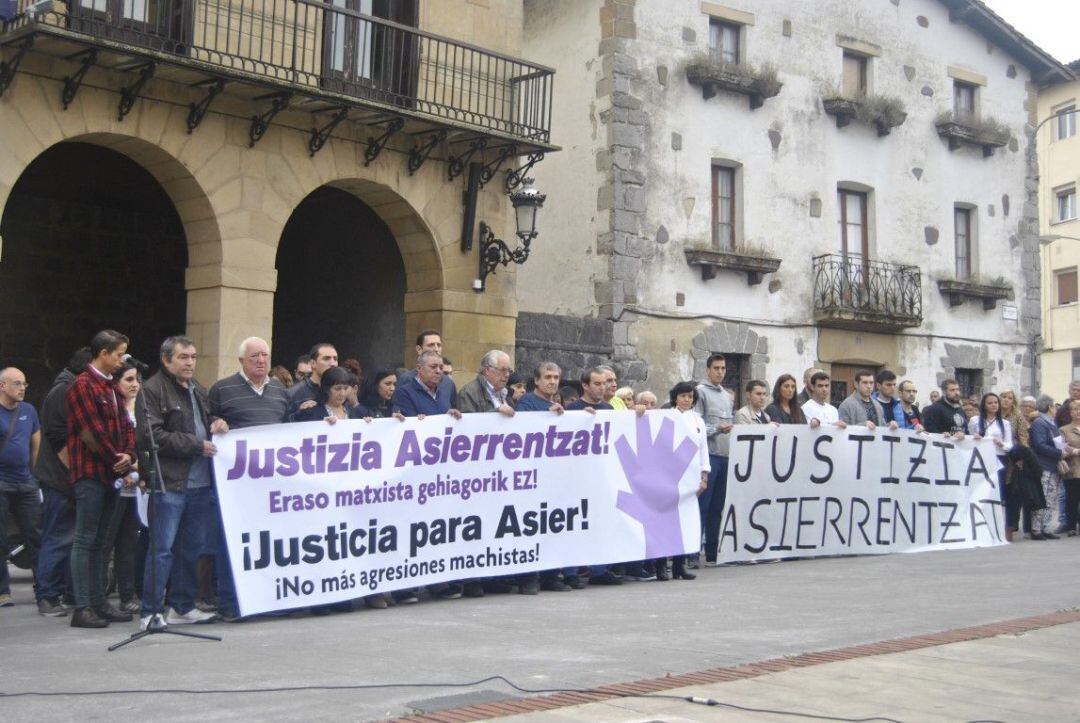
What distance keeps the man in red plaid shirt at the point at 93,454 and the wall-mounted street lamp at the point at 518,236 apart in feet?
29.0

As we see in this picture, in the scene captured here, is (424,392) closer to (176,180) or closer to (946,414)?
(176,180)

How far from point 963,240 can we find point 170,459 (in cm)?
1990

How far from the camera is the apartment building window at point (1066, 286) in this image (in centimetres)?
4141

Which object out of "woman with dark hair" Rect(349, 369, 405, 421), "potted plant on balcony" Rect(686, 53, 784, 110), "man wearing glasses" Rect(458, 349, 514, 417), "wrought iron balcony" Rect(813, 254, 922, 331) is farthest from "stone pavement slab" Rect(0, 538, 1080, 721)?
"wrought iron balcony" Rect(813, 254, 922, 331)

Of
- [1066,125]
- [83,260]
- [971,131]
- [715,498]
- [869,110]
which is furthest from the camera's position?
[1066,125]

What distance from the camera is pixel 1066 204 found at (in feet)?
137

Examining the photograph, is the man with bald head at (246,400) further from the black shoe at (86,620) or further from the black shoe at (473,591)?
the black shoe at (473,591)

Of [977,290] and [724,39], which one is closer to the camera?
[724,39]

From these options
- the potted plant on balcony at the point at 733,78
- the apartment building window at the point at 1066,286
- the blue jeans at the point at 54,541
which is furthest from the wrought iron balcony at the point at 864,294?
the apartment building window at the point at 1066,286

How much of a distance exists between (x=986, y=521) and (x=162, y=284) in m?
11.5

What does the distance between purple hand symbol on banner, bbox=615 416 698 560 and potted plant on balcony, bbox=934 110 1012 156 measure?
14956 mm

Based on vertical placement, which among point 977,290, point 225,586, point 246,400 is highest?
point 977,290

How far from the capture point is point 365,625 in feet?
29.6

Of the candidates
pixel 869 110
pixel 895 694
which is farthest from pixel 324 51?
pixel 895 694
